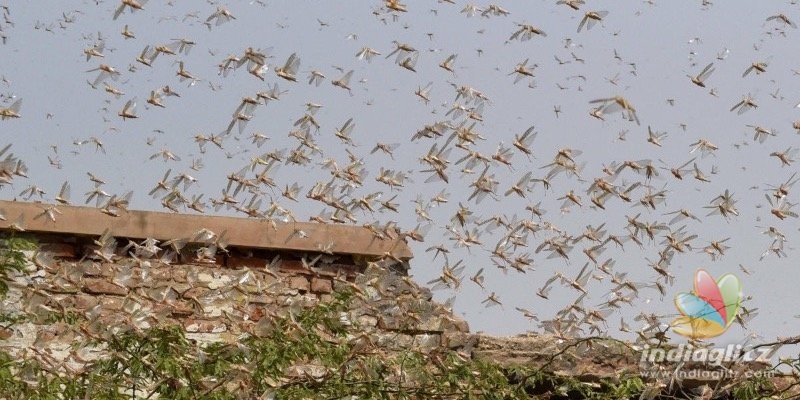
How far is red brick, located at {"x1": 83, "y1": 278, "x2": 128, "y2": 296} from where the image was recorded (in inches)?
267

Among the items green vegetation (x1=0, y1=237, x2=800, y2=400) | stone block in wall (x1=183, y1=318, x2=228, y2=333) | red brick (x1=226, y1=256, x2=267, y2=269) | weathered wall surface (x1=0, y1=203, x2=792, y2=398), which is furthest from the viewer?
red brick (x1=226, y1=256, x2=267, y2=269)

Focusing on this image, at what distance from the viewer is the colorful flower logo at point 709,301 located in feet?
23.6

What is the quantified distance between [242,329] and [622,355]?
222 cm

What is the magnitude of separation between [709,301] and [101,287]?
3.79 meters

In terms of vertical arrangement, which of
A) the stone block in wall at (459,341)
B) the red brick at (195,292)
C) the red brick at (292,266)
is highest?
the red brick at (292,266)

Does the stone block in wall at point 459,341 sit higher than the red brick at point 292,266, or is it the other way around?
the red brick at point 292,266

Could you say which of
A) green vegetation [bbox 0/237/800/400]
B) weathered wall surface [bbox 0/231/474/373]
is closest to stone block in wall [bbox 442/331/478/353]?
weathered wall surface [bbox 0/231/474/373]

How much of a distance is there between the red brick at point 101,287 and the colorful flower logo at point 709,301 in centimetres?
343

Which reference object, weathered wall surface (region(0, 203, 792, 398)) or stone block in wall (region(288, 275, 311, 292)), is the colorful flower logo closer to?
weathered wall surface (region(0, 203, 792, 398))

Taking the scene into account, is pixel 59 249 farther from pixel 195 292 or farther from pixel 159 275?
pixel 195 292

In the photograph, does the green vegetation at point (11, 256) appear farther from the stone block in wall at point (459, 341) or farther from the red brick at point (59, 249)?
the stone block in wall at point (459, 341)

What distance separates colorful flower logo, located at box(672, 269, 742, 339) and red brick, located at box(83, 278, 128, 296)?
343 cm

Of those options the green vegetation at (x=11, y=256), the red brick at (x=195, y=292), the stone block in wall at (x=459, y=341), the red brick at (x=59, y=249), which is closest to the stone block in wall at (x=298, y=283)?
the red brick at (x=195, y=292)

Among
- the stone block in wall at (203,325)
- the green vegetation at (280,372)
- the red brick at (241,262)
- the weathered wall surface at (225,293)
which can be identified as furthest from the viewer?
the red brick at (241,262)
